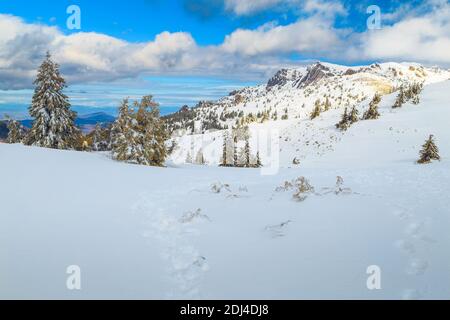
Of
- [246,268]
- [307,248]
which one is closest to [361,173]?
[307,248]

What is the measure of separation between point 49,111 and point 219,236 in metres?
29.9

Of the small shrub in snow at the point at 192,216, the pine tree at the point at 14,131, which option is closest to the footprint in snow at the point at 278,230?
the small shrub in snow at the point at 192,216

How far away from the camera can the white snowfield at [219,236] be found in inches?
285

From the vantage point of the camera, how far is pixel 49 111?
1307 inches

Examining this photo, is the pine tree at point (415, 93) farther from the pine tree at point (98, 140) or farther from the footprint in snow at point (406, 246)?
the footprint in snow at point (406, 246)

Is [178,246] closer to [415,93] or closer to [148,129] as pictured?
[148,129]

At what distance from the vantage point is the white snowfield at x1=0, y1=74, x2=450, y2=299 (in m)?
7.23

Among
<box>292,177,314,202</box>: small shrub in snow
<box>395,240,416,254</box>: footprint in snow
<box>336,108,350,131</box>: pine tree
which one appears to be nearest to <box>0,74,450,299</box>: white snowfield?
<box>395,240,416,254</box>: footprint in snow

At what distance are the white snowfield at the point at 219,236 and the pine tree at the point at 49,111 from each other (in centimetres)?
1522

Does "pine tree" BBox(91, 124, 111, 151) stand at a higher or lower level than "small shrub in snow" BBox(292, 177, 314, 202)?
higher

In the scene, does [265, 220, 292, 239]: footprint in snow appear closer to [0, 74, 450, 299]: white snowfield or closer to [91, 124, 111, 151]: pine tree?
[0, 74, 450, 299]: white snowfield

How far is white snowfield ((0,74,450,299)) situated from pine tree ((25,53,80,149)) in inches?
599

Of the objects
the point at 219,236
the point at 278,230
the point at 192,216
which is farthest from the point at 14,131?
the point at 278,230

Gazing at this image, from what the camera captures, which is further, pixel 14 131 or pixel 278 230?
pixel 14 131
